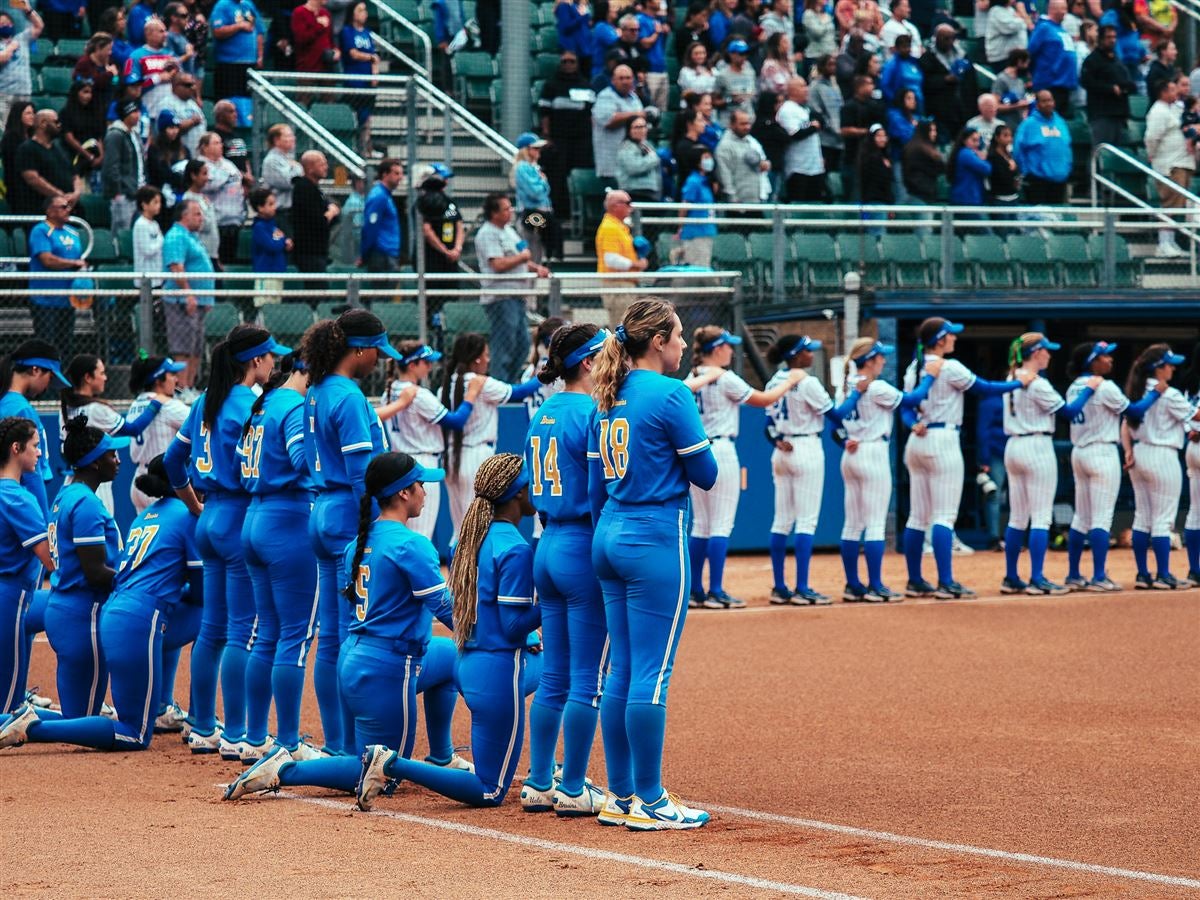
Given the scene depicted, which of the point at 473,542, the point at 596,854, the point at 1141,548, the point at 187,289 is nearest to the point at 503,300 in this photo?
the point at 187,289

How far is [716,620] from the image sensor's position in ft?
42.1

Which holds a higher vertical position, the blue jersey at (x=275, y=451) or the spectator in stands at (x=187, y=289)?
the spectator in stands at (x=187, y=289)

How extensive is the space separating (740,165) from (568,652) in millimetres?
12101

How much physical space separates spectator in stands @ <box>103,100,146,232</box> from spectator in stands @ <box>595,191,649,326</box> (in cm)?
429

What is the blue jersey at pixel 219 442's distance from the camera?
26.4 feet

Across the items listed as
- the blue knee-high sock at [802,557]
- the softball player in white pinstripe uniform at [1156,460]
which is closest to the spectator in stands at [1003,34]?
the softball player in white pinstripe uniform at [1156,460]

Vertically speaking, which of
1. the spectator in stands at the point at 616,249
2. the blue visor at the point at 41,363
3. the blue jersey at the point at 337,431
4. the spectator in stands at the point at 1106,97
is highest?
the spectator in stands at the point at 1106,97

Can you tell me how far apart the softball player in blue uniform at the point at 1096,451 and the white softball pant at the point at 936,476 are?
1044 mm

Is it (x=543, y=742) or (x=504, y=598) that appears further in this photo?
(x=504, y=598)

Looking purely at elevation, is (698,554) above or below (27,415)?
below

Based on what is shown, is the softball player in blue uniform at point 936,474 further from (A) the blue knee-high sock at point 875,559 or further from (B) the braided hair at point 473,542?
(B) the braided hair at point 473,542

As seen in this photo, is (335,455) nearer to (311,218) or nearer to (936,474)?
Result: (936,474)

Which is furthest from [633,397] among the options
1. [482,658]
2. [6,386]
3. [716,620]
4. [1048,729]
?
[716,620]

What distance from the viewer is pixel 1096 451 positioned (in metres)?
14.3
